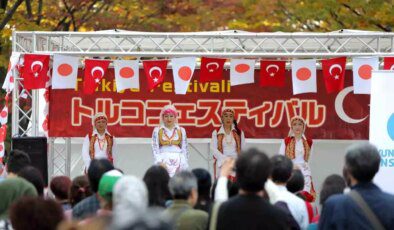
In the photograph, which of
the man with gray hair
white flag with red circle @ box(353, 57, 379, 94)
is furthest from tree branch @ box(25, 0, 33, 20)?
the man with gray hair

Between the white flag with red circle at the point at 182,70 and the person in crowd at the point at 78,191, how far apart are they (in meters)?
6.53

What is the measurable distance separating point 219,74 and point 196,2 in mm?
7251

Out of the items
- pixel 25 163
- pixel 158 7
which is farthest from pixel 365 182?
pixel 158 7

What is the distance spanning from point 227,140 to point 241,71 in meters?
1.21

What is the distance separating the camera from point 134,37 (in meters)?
14.9

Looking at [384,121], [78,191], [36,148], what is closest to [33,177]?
[78,191]

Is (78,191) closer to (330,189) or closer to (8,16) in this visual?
(330,189)

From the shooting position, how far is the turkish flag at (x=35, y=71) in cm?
1459

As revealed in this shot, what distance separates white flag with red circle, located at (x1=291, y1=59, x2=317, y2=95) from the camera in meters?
15.0

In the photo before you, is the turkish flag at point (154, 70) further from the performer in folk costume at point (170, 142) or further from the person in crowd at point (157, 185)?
the person in crowd at point (157, 185)

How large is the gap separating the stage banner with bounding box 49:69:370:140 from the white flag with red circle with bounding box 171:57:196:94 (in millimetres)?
1991

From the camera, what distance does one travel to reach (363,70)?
48.1ft

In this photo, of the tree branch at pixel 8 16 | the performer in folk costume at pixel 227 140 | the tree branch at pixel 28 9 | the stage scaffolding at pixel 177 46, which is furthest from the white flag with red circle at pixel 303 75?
the tree branch at pixel 28 9

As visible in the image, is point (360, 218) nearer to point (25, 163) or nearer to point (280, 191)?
point (280, 191)
